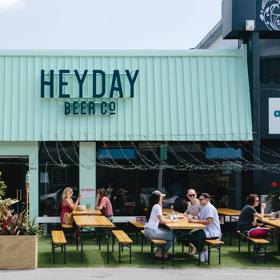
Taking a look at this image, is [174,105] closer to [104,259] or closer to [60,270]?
[104,259]

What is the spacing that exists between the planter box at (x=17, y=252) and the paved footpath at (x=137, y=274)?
0.24m

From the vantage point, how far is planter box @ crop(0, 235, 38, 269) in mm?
14242

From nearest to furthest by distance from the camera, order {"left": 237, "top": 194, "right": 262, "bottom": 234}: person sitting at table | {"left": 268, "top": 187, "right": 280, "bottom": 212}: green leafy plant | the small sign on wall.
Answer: {"left": 237, "top": 194, "right": 262, "bottom": 234}: person sitting at table < {"left": 268, "top": 187, "right": 280, "bottom": 212}: green leafy plant < the small sign on wall

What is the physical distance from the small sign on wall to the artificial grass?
5.31 meters

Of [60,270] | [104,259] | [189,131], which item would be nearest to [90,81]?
[189,131]

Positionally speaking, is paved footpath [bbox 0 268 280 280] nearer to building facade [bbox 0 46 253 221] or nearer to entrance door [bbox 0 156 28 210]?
building facade [bbox 0 46 253 221]

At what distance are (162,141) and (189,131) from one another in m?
0.93

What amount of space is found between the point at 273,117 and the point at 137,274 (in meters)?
10.7

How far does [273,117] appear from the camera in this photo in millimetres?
23016

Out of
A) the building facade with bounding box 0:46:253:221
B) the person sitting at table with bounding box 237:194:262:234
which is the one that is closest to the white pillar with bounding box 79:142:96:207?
the building facade with bounding box 0:46:253:221

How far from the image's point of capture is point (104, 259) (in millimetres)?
16062

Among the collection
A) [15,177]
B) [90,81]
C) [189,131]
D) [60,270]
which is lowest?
[60,270]

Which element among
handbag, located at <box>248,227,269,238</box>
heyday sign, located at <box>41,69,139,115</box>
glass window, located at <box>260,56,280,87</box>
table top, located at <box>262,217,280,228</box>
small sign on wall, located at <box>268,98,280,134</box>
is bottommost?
handbag, located at <box>248,227,269,238</box>

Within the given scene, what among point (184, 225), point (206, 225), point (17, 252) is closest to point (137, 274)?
point (184, 225)
